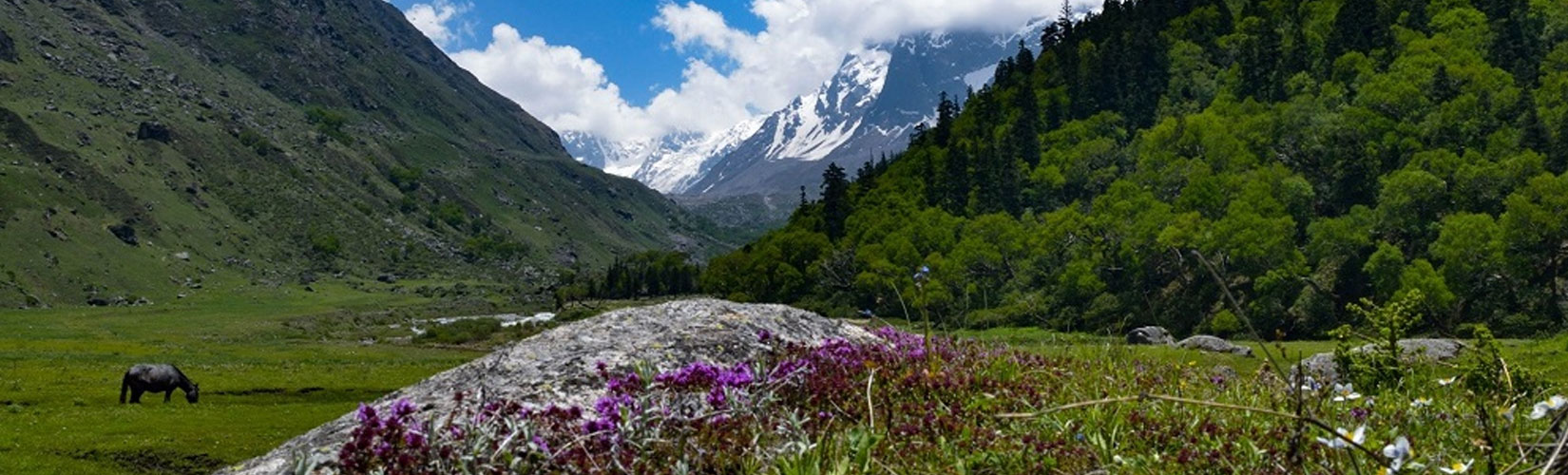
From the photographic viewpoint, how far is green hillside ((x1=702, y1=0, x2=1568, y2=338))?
297 ft

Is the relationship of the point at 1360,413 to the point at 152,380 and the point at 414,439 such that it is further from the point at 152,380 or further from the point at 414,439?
the point at 152,380

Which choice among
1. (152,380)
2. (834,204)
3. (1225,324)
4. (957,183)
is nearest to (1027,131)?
(957,183)

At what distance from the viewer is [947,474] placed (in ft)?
19.5

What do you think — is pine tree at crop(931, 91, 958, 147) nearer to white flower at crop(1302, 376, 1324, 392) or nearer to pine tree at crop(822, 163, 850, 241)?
pine tree at crop(822, 163, 850, 241)

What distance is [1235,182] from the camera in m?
115

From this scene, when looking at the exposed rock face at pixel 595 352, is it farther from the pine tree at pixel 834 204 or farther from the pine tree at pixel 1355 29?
the pine tree at pixel 1355 29

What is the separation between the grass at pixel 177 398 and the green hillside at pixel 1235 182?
33479 millimetres

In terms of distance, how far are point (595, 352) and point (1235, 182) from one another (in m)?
120

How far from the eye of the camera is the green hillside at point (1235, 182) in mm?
90562

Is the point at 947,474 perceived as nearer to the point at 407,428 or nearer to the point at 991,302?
the point at 407,428

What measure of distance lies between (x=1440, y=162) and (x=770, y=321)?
370 feet

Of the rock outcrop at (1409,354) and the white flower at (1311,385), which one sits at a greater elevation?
the white flower at (1311,385)

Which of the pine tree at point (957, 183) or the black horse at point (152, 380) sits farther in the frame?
the pine tree at point (957, 183)

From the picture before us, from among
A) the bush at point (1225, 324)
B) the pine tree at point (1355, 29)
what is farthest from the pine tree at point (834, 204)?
the pine tree at point (1355, 29)
